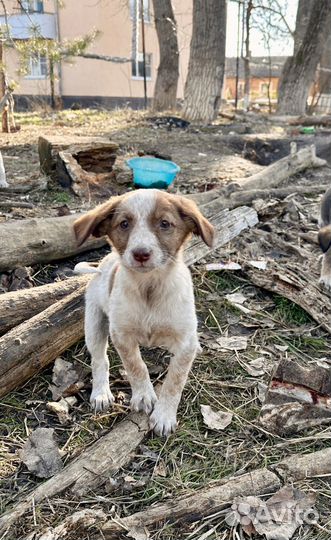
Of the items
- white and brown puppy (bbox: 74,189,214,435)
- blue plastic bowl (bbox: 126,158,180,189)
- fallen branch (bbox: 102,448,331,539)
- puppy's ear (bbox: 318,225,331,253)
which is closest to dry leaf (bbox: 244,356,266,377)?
white and brown puppy (bbox: 74,189,214,435)

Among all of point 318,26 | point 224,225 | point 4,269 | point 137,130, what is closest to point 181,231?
point 4,269

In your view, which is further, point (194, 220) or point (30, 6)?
point (30, 6)

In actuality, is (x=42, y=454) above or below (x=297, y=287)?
below

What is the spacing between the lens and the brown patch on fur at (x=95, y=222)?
2643 millimetres

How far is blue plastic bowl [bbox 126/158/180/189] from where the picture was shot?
6.14 metres

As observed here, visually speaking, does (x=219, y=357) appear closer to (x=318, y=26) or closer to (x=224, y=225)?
(x=224, y=225)

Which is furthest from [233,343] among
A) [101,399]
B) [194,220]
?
[194,220]

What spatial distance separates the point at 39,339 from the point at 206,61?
37.7 ft

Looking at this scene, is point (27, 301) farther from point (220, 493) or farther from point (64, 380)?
point (220, 493)

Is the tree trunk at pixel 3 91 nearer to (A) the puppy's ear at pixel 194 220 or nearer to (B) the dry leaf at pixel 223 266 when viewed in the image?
(B) the dry leaf at pixel 223 266

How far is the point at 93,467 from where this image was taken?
2.42m

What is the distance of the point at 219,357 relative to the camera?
11.3ft

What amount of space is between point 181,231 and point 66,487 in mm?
1347

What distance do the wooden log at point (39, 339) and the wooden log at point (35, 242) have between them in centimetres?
76
